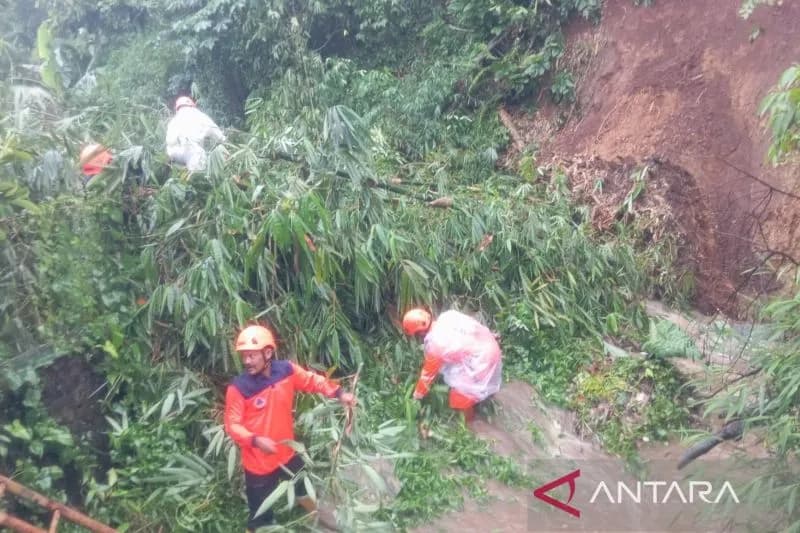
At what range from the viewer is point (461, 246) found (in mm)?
6504

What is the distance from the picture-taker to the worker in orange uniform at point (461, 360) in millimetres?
5195

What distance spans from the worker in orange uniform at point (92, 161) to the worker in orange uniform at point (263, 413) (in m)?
1.92

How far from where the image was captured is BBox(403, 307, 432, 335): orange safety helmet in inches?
217

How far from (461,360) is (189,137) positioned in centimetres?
270

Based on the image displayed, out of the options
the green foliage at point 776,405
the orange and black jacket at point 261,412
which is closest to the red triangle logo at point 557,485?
the green foliage at point 776,405

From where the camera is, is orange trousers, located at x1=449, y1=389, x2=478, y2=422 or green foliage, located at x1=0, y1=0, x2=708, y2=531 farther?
orange trousers, located at x1=449, y1=389, x2=478, y2=422

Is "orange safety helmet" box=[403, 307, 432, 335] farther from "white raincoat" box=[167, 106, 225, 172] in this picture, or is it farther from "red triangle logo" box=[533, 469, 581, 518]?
"white raincoat" box=[167, 106, 225, 172]

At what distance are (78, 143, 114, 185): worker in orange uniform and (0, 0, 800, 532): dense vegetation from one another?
94 millimetres

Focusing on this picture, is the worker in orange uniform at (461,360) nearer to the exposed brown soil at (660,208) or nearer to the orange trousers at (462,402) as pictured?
the orange trousers at (462,402)

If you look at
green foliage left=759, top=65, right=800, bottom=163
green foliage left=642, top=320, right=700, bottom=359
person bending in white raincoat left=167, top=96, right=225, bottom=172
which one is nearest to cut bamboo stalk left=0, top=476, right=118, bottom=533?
person bending in white raincoat left=167, top=96, right=225, bottom=172

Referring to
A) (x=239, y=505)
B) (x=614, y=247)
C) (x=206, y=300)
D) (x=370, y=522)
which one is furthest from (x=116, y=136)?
(x=614, y=247)

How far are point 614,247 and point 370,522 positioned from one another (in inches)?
165

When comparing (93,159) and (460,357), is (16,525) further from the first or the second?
(460,357)

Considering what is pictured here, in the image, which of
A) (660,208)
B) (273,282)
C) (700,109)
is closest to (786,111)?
(273,282)
